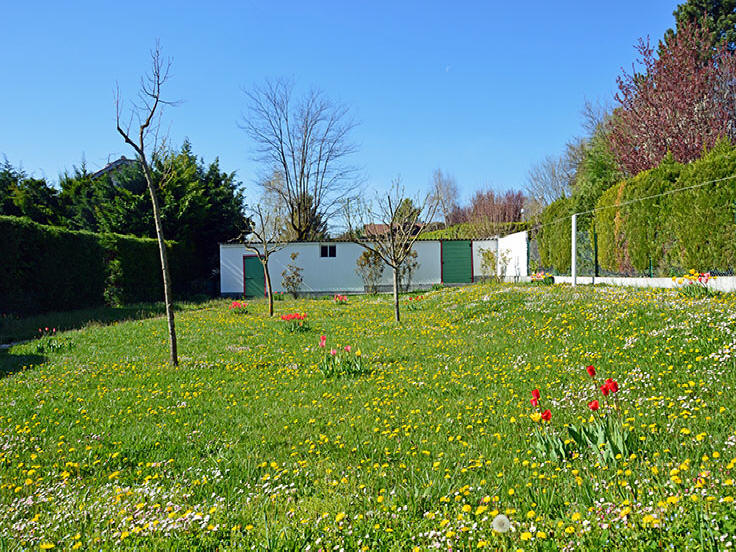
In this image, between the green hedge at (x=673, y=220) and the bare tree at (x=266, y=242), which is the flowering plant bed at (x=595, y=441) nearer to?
the green hedge at (x=673, y=220)

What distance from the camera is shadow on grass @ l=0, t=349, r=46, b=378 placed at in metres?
7.54

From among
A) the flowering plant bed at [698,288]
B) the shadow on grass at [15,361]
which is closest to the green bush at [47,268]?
the shadow on grass at [15,361]

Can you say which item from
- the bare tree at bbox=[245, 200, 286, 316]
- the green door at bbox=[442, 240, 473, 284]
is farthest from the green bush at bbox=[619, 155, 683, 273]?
the green door at bbox=[442, 240, 473, 284]

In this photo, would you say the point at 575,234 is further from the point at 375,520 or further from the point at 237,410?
the point at 375,520

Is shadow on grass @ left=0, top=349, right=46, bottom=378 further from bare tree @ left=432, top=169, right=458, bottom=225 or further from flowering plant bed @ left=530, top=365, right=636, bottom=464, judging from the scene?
bare tree @ left=432, top=169, right=458, bottom=225

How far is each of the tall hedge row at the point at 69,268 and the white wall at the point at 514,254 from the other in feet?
56.0

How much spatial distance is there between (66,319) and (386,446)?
13.1 metres

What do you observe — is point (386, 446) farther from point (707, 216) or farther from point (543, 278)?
point (543, 278)

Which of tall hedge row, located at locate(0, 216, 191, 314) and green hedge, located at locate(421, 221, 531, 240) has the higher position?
green hedge, located at locate(421, 221, 531, 240)

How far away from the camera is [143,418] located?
4.93m

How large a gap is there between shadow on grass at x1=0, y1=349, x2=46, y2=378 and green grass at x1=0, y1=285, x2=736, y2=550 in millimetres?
76

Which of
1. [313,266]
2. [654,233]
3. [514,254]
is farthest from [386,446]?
[313,266]

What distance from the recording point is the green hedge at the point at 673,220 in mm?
9164

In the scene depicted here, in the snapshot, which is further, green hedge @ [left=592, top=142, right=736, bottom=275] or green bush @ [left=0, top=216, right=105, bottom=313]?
green bush @ [left=0, top=216, right=105, bottom=313]
